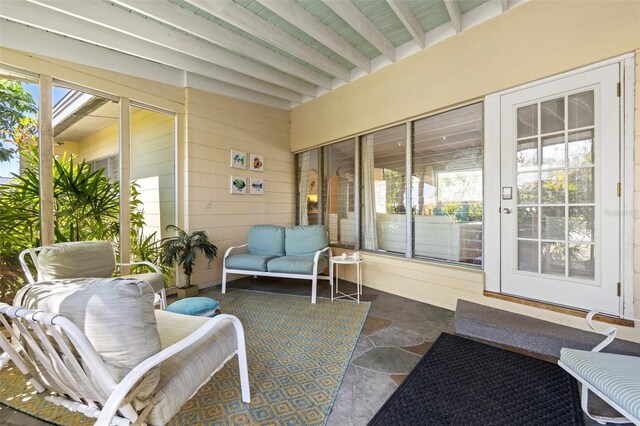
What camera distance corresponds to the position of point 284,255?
4.20 meters

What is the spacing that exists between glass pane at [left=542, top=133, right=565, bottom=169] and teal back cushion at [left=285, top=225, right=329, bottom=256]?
108 inches

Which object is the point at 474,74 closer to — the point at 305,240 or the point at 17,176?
the point at 305,240

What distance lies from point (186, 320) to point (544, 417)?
2232 millimetres

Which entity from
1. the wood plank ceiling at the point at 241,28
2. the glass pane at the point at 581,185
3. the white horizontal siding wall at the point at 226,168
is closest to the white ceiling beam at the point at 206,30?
the wood plank ceiling at the point at 241,28

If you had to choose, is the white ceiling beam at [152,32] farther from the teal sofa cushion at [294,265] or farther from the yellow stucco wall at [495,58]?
the teal sofa cushion at [294,265]

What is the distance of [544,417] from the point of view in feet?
4.94

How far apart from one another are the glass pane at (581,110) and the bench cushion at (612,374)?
1.90 metres

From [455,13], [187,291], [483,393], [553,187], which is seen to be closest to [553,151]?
[553,187]

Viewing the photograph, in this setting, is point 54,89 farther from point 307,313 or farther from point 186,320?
point 307,313

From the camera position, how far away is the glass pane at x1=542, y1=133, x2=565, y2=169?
245cm

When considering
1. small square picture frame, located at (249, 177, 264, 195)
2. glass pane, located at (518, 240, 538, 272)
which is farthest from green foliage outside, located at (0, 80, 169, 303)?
glass pane, located at (518, 240, 538, 272)

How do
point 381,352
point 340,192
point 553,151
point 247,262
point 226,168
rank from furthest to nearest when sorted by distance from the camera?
point 340,192, point 226,168, point 247,262, point 553,151, point 381,352

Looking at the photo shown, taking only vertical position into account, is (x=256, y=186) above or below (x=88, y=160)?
below

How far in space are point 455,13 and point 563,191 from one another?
2.04m
